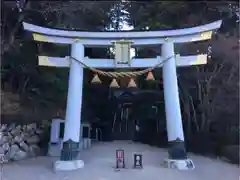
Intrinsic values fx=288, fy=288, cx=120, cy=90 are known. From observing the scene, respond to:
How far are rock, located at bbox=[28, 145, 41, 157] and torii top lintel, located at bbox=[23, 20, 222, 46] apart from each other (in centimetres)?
316

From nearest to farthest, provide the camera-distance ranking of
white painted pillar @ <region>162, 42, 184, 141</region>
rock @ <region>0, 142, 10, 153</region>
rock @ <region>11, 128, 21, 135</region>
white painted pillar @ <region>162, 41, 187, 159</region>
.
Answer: white painted pillar @ <region>162, 41, 187, 159</region>
white painted pillar @ <region>162, 42, 184, 141</region>
rock @ <region>0, 142, 10, 153</region>
rock @ <region>11, 128, 21, 135</region>

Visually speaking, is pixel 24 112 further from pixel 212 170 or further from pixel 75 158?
pixel 212 170

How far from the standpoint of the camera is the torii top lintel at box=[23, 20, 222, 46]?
21.2 ft

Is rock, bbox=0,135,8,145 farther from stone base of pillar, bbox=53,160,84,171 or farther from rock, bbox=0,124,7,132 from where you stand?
stone base of pillar, bbox=53,160,84,171

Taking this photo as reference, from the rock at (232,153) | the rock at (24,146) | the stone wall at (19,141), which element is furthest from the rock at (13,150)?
the rock at (232,153)

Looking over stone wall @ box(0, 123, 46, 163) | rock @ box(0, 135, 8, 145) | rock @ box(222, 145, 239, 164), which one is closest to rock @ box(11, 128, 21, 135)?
stone wall @ box(0, 123, 46, 163)

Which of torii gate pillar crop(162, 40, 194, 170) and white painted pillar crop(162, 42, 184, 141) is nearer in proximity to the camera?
torii gate pillar crop(162, 40, 194, 170)

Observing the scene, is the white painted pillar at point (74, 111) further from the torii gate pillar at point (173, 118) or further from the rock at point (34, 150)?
the rock at point (34, 150)

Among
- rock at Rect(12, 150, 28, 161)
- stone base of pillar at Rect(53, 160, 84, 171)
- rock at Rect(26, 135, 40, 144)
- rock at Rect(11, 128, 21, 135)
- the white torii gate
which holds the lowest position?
stone base of pillar at Rect(53, 160, 84, 171)

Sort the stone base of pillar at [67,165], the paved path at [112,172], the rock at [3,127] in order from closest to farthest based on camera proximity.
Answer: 1. the paved path at [112,172]
2. the stone base of pillar at [67,165]
3. the rock at [3,127]

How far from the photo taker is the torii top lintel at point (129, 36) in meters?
6.45

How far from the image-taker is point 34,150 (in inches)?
314

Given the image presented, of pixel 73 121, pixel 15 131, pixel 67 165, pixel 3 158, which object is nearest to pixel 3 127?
pixel 15 131

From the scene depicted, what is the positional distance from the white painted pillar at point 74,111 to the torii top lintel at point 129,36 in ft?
0.78
